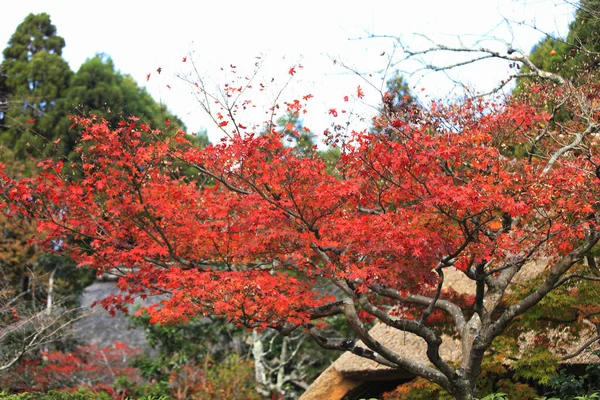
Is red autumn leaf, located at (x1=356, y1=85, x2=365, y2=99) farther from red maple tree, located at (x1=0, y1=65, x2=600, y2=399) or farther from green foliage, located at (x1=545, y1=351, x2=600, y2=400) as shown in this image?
green foliage, located at (x1=545, y1=351, x2=600, y2=400)

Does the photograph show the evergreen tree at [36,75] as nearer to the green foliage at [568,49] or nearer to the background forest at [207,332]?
the background forest at [207,332]

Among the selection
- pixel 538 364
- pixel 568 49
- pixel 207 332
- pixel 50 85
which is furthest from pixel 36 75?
pixel 538 364

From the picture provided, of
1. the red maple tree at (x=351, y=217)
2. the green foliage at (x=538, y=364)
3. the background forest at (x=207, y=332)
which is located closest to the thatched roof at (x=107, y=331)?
the background forest at (x=207, y=332)

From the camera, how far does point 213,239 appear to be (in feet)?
26.6

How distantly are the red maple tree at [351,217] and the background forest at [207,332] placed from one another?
0.28 metres

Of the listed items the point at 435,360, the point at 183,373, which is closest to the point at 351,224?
the point at 435,360

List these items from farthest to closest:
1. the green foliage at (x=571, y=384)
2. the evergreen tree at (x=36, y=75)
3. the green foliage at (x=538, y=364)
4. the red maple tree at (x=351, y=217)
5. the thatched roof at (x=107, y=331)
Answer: the evergreen tree at (x=36, y=75), the thatched roof at (x=107, y=331), the green foliage at (x=538, y=364), the green foliage at (x=571, y=384), the red maple tree at (x=351, y=217)

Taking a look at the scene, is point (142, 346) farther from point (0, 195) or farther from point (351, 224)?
point (351, 224)

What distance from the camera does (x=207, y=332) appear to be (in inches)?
606

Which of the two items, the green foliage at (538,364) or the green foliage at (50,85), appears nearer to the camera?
the green foliage at (538,364)

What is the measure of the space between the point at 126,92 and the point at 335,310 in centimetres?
1970

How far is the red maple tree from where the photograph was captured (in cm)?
686

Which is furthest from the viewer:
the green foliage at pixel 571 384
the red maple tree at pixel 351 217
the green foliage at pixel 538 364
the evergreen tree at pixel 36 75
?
the evergreen tree at pixel 36 75

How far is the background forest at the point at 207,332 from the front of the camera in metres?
8.31
